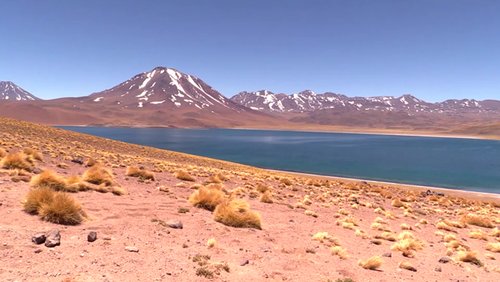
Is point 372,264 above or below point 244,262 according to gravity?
below

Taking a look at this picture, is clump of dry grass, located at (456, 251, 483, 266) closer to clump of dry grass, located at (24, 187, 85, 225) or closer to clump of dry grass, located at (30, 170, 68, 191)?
clump of dry grass, located at (24, 187, 85, 225)

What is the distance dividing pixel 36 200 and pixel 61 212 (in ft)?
2.98

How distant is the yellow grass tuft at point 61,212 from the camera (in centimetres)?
855

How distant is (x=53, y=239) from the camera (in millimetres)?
7160

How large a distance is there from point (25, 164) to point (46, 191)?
639cm

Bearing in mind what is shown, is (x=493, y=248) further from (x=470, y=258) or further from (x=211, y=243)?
(x=211, y=243)

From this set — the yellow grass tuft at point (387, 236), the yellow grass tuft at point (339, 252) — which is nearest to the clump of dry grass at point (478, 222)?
the yellow grass tuft at point (387, 236)

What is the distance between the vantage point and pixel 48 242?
Answer: 7.04 metres

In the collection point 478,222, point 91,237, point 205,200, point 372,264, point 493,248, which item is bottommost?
point 478,222

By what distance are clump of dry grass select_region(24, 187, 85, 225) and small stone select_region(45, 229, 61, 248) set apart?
3.60 ft

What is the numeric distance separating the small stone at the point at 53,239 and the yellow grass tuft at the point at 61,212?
1.07 metres

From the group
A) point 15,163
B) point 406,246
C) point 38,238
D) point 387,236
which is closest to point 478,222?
point 387,236

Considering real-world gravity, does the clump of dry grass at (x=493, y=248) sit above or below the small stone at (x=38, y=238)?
below

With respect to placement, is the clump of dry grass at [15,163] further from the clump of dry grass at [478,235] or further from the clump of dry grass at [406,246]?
the clump of dry grass at [478,235]
